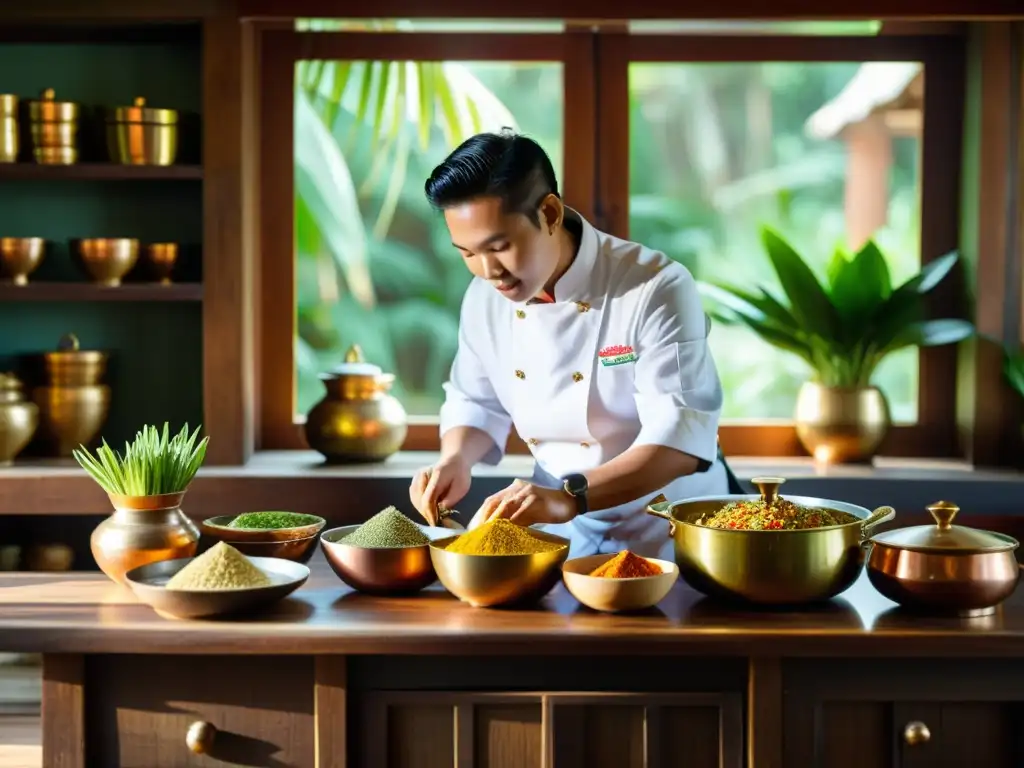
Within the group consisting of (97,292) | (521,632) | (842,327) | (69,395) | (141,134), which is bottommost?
(521,632)

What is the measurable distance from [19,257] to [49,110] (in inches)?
17.4

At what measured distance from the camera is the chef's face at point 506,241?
7.70 ft

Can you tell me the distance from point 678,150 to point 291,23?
1.31 metres

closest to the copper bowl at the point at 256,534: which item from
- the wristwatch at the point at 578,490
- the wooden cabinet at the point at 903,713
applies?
the wristwatch at the point at 578,490

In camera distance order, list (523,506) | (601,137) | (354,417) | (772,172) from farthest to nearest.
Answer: (772,172) < (601,137) < (354,417) < (523,506)

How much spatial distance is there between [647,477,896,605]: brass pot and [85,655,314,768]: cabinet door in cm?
66

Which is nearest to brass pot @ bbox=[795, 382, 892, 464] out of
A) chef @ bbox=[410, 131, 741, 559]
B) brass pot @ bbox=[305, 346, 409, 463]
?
chef @ bbox=[410, 131, 741, 559]

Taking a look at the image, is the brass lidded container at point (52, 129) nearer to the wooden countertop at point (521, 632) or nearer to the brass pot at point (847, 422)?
the wooden countertop at point (521, 632)

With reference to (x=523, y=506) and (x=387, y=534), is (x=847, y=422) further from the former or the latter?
(x=387, y=534)

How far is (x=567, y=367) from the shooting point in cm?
270

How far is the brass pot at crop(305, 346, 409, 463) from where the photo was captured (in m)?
3.73

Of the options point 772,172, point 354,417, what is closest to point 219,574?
point 354,417

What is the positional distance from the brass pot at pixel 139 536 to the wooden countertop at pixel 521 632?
0.46ft

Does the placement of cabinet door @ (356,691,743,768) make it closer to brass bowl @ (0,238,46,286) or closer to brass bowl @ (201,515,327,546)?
brass bowl @ (201,515,327,546)
